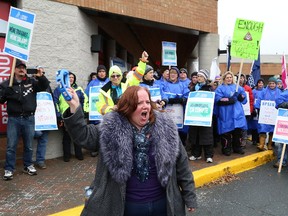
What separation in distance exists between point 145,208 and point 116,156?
1.50ft

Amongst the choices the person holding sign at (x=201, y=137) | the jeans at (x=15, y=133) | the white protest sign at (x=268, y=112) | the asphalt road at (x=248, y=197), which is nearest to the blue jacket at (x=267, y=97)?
the white protest sign at (x=268, y=112)

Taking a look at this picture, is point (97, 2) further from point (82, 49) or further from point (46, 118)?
point (46, 118)

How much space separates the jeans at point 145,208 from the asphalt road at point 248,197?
240cm

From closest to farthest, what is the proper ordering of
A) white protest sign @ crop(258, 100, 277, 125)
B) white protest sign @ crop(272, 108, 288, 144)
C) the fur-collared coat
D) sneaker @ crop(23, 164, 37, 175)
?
the fur-collared coat
sneaker @ crop(23, 164, 37, 175)
white protest sign @ crop(272, 108, 288, 144)
white protest sign @ crop(258, 100, 277, 125)

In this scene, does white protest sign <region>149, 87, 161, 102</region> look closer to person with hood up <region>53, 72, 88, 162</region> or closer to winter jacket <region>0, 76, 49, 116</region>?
person with hood up <region>53, 72, 88, 162</region>

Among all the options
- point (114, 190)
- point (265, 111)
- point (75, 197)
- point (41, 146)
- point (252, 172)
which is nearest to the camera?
point (114, 190)

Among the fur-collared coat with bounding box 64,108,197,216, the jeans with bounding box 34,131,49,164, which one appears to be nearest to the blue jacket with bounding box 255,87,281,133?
the jeans with bounding box 34,131,49,164

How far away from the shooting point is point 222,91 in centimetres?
791

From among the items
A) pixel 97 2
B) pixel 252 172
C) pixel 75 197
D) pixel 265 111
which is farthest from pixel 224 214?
pixel 97 2

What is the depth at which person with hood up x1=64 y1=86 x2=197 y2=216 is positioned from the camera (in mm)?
2447

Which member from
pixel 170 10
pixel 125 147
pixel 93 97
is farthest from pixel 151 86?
pixel 125 147

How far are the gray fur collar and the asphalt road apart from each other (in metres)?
2.53

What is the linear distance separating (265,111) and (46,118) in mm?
5370

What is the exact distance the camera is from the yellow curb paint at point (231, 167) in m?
6.17
